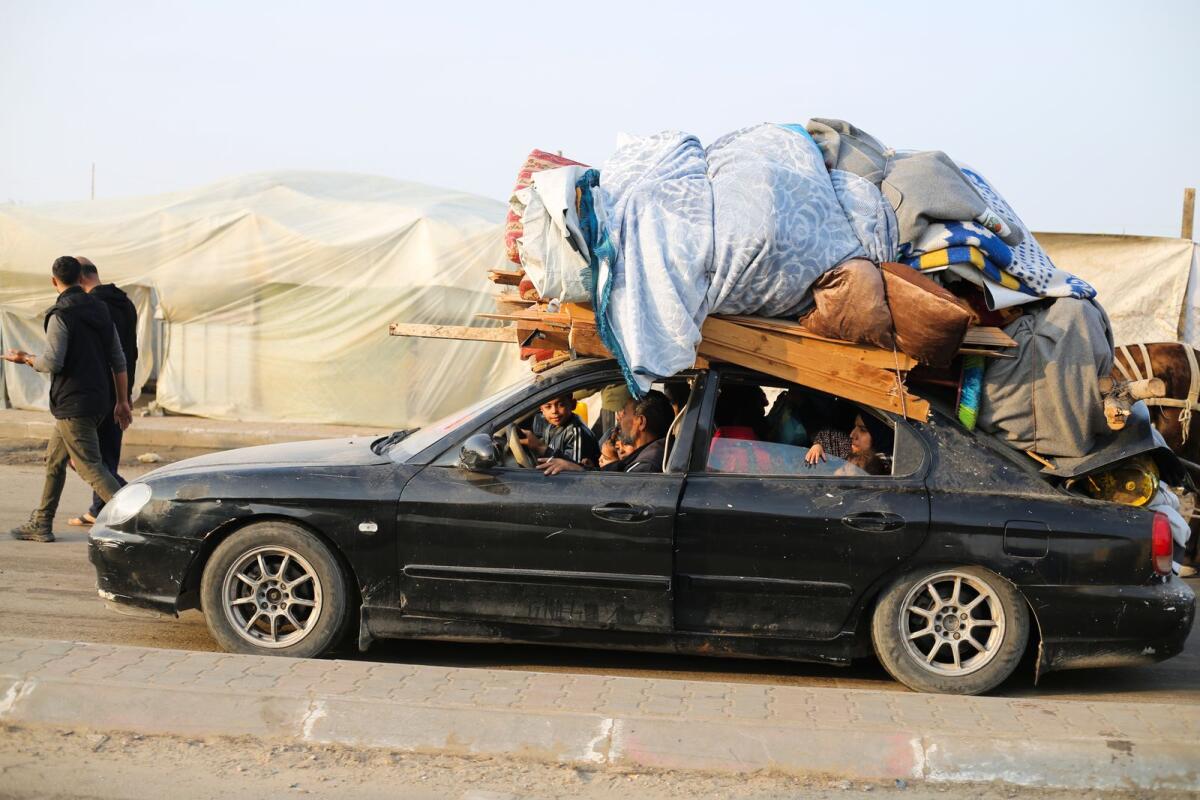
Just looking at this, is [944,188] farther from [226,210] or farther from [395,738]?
[226,210]

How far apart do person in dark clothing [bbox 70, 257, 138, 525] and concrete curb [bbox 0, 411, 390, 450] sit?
15.1 feet

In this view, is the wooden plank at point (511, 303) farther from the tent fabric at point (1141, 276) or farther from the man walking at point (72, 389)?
the tent fabric at point (1141, 276)

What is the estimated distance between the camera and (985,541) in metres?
5.01

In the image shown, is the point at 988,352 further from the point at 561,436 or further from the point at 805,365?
the point at 561,436

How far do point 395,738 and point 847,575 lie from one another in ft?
6.65

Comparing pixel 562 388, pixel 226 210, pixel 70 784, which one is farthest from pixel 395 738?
pixel 226 210

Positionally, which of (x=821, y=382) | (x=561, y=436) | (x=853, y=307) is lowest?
(x=561, y=436)

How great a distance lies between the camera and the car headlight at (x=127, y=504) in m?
5.24

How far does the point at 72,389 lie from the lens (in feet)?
25.5

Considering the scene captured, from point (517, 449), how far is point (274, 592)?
1.25 metres

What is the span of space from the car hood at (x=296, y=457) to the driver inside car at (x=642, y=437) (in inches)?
32.7

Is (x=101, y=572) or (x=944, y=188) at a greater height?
(x=944, y=188)

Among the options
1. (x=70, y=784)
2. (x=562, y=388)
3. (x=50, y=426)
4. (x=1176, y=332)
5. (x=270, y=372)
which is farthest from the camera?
(x=270, y=372)

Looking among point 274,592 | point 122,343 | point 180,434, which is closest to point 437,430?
point 274,592
